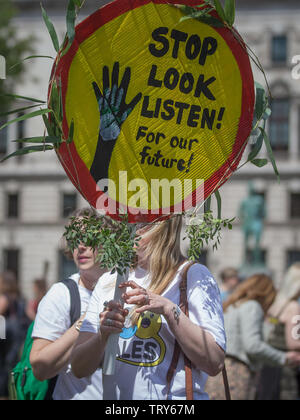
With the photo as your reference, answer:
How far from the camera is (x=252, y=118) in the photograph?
232 centimetres

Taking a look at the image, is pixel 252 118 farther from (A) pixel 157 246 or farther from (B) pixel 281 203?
(B) pixel 281 203

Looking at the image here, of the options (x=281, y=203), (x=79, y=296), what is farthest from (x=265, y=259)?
(x=79, y=296)

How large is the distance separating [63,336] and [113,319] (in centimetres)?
43

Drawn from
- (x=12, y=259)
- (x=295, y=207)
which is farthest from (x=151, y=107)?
(x=12, y=259)

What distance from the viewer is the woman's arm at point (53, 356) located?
2438 millimetres

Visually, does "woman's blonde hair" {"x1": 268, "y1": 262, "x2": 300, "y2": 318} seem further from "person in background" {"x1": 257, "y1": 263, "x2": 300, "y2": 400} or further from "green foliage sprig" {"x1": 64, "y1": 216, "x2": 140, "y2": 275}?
"green foliage sprig" {"x1": 64, "y1": 216, "x2": 140, "y2": 275}

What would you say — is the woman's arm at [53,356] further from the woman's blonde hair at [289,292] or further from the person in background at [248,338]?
the woman's blonde hair at [289,292]

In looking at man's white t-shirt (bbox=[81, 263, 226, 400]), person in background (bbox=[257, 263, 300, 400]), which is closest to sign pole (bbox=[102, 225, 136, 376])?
man's white t-shirt (bbox=[81, 263, 226, 400])

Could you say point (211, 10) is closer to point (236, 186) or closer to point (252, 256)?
point (252, 256)

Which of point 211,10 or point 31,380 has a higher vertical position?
point 211,10

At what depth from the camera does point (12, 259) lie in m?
34.1

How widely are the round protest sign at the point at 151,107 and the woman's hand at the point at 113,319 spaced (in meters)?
0.30

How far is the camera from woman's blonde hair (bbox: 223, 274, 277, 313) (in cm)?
458

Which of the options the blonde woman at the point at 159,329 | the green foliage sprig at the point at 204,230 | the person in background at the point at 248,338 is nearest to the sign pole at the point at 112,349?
the blonde woman at the point at 159,329
